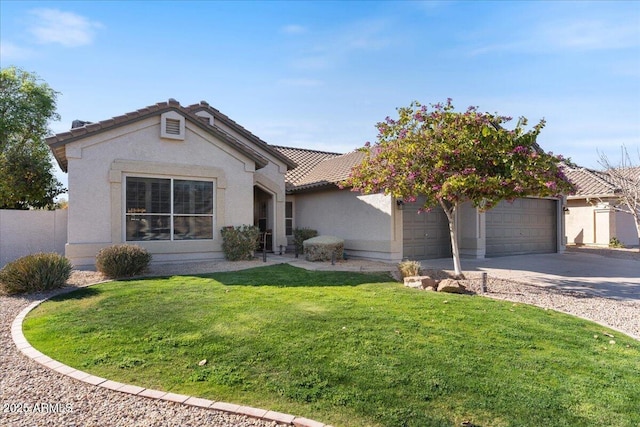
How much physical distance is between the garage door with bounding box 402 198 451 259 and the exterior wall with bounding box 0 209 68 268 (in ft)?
43.3

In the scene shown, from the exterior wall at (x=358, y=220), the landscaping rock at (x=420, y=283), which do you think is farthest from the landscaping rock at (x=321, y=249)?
the landscaping rock at (x=420, y=283)

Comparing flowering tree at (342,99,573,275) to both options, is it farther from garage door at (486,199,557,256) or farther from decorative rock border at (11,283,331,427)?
garage door at (486,199,557,256)

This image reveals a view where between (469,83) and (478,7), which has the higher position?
(478,7)

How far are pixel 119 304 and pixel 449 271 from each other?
30.4 feet

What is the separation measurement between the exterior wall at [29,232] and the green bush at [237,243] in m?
6.38

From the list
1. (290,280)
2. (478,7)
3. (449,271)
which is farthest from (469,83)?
(290,280)

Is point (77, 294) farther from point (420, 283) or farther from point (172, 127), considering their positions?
point (420, 283)

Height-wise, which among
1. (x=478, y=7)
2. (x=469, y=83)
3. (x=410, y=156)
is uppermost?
(x=478, y=7)

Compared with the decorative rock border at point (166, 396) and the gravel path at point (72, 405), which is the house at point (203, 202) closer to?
the gravel path at point (72, 405)

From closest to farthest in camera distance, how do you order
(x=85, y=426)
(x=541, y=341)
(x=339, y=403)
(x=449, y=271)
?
(x=85, y=426), (x=339, y=403), (x=541, y=341), (x=449, y=271)

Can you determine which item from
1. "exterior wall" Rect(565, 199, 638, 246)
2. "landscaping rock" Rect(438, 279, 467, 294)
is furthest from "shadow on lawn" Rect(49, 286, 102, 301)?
"exterior wall" Rect(565, 199, 638, 246)

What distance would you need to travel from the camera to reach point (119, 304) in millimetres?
7641

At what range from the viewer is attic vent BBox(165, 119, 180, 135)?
1366cm

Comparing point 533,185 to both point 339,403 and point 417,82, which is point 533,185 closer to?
point 417,82
